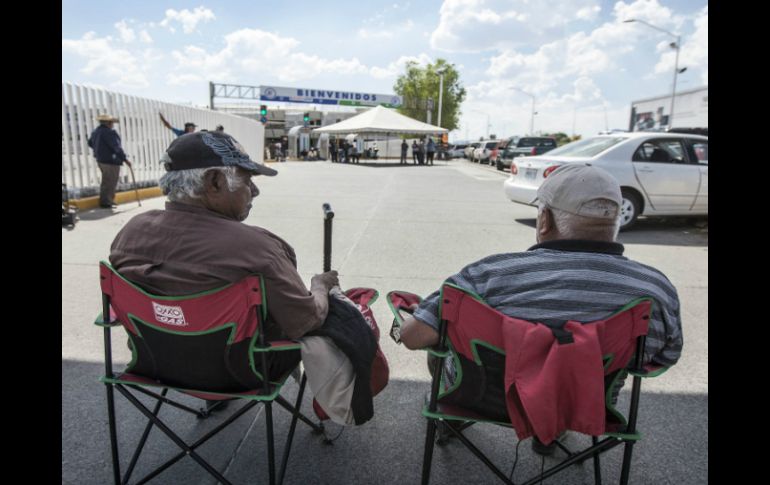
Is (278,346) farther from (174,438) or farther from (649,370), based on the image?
(649,370)

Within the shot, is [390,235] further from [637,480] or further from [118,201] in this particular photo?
[118,201]

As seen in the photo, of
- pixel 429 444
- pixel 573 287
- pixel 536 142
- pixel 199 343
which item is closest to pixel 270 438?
pixel 199 343

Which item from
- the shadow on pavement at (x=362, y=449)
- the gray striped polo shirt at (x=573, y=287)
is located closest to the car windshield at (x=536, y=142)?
the shadow on pavement at (x=362, y=449)

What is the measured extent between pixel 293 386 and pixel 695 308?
365cm

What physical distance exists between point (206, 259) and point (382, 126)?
29338 mm

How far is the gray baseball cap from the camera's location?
1.77m

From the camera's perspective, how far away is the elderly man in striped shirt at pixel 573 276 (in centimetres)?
165

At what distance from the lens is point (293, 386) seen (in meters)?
3.10

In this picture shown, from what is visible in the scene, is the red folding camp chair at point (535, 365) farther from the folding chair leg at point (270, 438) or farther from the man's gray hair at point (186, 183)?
the man's gray hair at point (186, 183)

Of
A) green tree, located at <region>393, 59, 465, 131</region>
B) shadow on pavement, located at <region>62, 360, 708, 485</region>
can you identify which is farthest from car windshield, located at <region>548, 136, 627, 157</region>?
green tree, located at <region>393, 59, 465, 131</region>

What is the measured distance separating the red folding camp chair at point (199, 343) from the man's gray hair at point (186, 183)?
1.18 ft

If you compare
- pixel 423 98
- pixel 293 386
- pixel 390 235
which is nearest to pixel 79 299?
pixel 293 386

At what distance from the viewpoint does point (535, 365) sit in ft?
5.17

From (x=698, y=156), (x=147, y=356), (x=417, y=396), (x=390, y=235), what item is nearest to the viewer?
(x=147, y=356)
